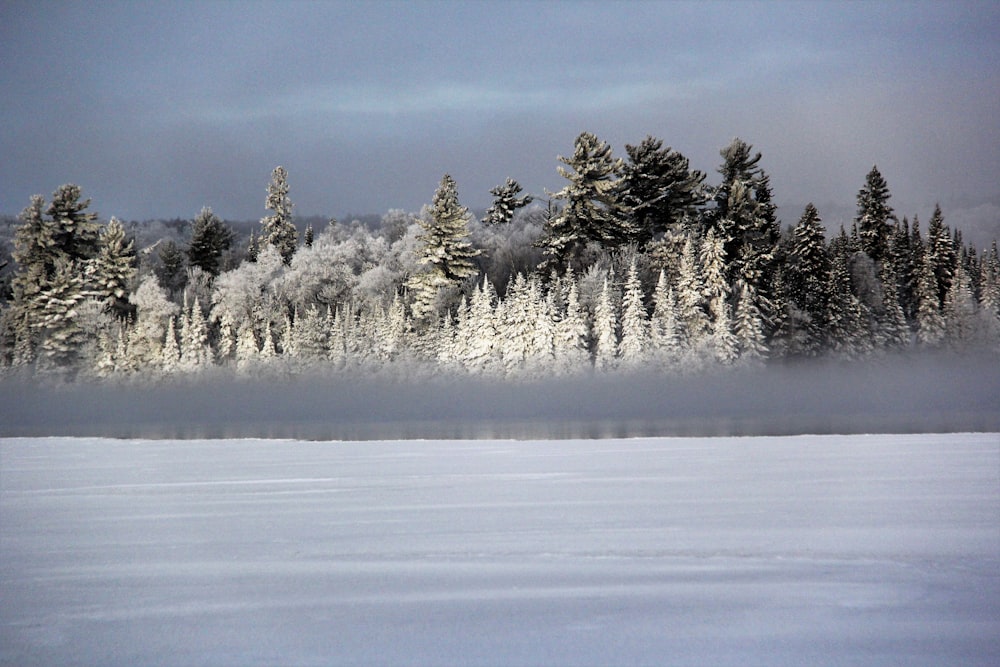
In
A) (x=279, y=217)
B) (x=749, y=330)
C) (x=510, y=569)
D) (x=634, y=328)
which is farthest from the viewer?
(x=279, y=217)

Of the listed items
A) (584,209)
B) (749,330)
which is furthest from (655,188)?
(749,330)

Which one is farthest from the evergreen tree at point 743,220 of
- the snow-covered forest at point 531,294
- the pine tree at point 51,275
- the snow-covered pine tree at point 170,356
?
the pine tree at point 51,275

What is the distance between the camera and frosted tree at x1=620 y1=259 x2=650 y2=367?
51.1 m

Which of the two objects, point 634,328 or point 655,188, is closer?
point 634,328

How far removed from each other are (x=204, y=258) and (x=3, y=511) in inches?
2844

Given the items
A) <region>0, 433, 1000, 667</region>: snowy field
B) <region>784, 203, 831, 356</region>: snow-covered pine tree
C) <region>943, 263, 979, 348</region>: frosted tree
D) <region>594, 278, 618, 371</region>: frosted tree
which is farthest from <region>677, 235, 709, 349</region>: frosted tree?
<region>0, 433, 1000, 667</region>: snowy field

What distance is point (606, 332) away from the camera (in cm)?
5169

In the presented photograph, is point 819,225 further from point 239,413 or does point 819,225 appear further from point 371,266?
point 239,413

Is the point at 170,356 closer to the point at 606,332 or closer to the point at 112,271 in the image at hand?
the point at 112,271

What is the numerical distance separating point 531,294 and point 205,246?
39.0 metres

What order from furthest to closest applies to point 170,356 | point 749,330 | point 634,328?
point 170,356, point 749,330, point 634,328

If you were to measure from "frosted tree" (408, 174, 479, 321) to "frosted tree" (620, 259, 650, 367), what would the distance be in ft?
43.2

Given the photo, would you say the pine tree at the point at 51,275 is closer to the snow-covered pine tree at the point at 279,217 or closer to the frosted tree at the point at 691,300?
the snow-covered pine tree at the point at 279,217

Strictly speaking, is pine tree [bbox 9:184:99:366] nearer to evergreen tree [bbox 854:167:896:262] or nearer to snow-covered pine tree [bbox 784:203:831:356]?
snow-covered pine tree [bbox 784:203:831:356]
